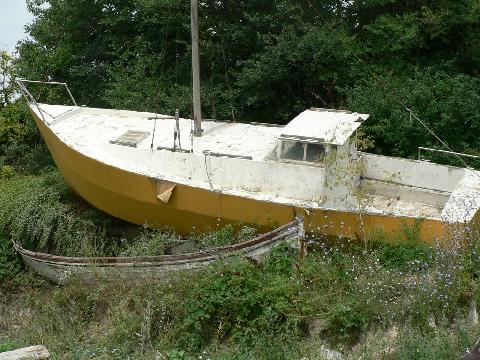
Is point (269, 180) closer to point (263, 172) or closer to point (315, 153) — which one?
point (263, 172)

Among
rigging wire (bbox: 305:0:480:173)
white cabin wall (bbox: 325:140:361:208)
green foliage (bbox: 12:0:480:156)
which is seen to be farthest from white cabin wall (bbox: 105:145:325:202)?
green foliage (bbox: 12:0:480:156)

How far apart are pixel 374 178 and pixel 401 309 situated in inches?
138

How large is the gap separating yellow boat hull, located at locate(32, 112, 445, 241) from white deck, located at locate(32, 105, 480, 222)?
0.13m

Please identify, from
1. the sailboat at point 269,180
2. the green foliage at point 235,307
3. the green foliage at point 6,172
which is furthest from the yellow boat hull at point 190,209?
the green foliage at point 6,172

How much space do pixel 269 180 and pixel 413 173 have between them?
2183mm

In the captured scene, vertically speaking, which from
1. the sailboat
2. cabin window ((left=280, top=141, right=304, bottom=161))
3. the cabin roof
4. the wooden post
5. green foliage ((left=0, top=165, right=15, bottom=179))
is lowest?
green foliage ((left=0, top=165, right=15, bottom=179))

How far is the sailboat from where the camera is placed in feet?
26.6

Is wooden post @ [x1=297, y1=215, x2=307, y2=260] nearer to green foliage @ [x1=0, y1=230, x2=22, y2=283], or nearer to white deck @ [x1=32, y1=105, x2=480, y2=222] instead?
white deck @ [x1=32, y1=105, x2=480, y2=222]

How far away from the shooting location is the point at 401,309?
634 centimetres

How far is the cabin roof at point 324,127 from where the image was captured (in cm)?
844

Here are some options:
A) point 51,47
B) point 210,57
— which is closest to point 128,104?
point 210,57

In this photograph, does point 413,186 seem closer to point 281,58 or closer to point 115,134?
point 281,58

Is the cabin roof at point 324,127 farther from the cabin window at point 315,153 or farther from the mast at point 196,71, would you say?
the mast at point 196,71

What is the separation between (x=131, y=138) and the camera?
9.95 meters
